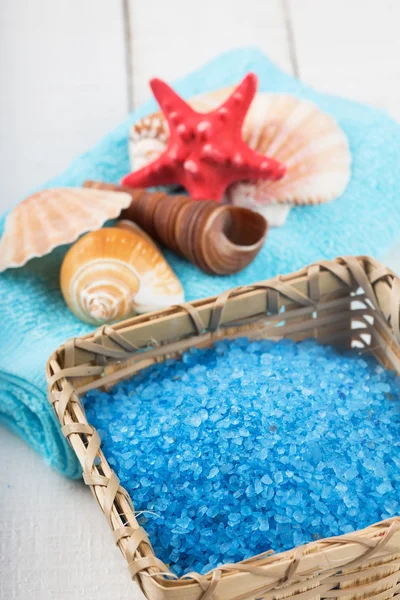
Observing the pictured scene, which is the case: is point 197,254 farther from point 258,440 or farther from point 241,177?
point 258,440

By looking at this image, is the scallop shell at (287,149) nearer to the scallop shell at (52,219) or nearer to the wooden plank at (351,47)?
the scallop shell at (52,219)

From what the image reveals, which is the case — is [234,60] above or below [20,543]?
above

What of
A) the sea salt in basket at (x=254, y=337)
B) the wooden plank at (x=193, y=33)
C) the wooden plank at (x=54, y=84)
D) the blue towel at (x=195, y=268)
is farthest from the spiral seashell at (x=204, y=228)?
the wooden plank at (x=193, y=33)

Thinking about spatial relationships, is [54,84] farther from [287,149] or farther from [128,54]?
[287,149]

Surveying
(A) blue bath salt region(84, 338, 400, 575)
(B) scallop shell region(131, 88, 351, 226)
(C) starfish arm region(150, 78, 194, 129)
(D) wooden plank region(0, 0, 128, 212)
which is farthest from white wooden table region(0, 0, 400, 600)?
(A) blue bath salt region(84, 338, 400, 575)

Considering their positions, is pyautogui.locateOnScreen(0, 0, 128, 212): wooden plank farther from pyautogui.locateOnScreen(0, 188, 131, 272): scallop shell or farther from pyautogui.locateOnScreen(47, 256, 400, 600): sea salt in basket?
pyautogui.locateOnScreen(47, 256, 400, 600): sea salt in basket

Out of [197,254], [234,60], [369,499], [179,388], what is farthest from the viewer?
[234,60]

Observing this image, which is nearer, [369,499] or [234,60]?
[369,499]

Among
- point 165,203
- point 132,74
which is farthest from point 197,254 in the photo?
point 132,74
